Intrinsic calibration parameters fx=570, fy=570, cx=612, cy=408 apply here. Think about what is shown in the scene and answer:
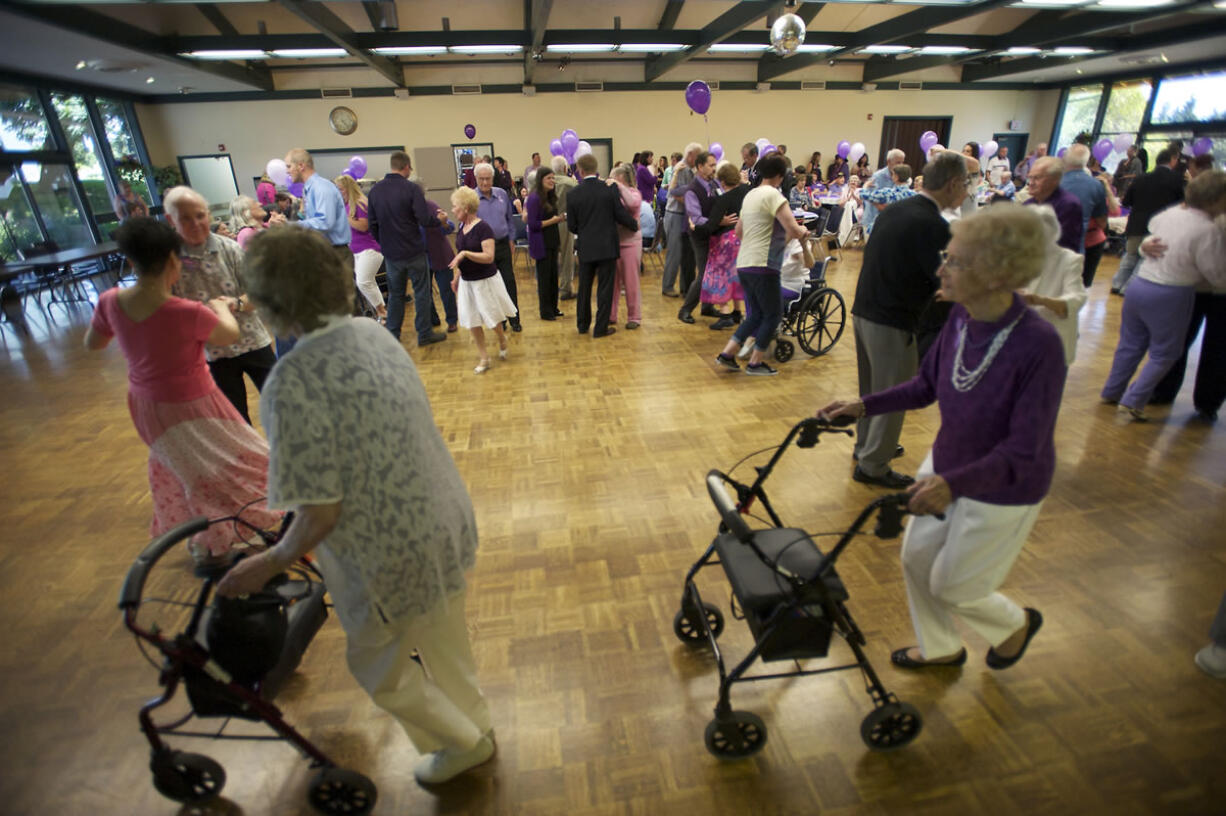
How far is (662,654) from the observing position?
6.84ft

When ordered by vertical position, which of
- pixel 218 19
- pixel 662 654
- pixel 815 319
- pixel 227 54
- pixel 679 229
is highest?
pixel 218 19

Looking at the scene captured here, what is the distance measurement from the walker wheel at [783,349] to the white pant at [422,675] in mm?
3865

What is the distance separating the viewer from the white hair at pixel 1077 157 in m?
4.70

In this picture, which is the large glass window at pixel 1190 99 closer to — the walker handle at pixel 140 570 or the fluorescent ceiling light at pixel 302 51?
the fluorescent ceiling light at pixel 302 51

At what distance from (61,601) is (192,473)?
90 cm

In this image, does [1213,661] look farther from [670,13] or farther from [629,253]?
[670,13]

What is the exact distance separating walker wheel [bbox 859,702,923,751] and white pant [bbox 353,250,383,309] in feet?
17.7

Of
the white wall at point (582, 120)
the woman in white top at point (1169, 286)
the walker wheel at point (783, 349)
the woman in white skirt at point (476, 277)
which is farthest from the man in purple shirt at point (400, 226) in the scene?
the white wall at point (582, 120)

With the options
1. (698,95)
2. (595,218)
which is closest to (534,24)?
(698,95)

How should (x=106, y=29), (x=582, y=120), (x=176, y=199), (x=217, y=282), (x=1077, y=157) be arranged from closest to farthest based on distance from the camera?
(x=176, y=199), (x=217, y=282), (x=1077, y=157), (x=106, y=29), (x=582, y=120)

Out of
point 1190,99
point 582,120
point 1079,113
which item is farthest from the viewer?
point 1079,113

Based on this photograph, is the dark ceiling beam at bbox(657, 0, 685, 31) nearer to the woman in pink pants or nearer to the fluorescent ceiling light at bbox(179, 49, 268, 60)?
the woman in pink pants

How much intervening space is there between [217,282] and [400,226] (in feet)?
8.66

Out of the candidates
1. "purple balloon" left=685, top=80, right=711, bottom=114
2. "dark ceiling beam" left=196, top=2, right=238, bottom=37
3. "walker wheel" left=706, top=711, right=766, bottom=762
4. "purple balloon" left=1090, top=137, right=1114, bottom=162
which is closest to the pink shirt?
"walker wheel" left=706, top=711, right=766, bottom=762
